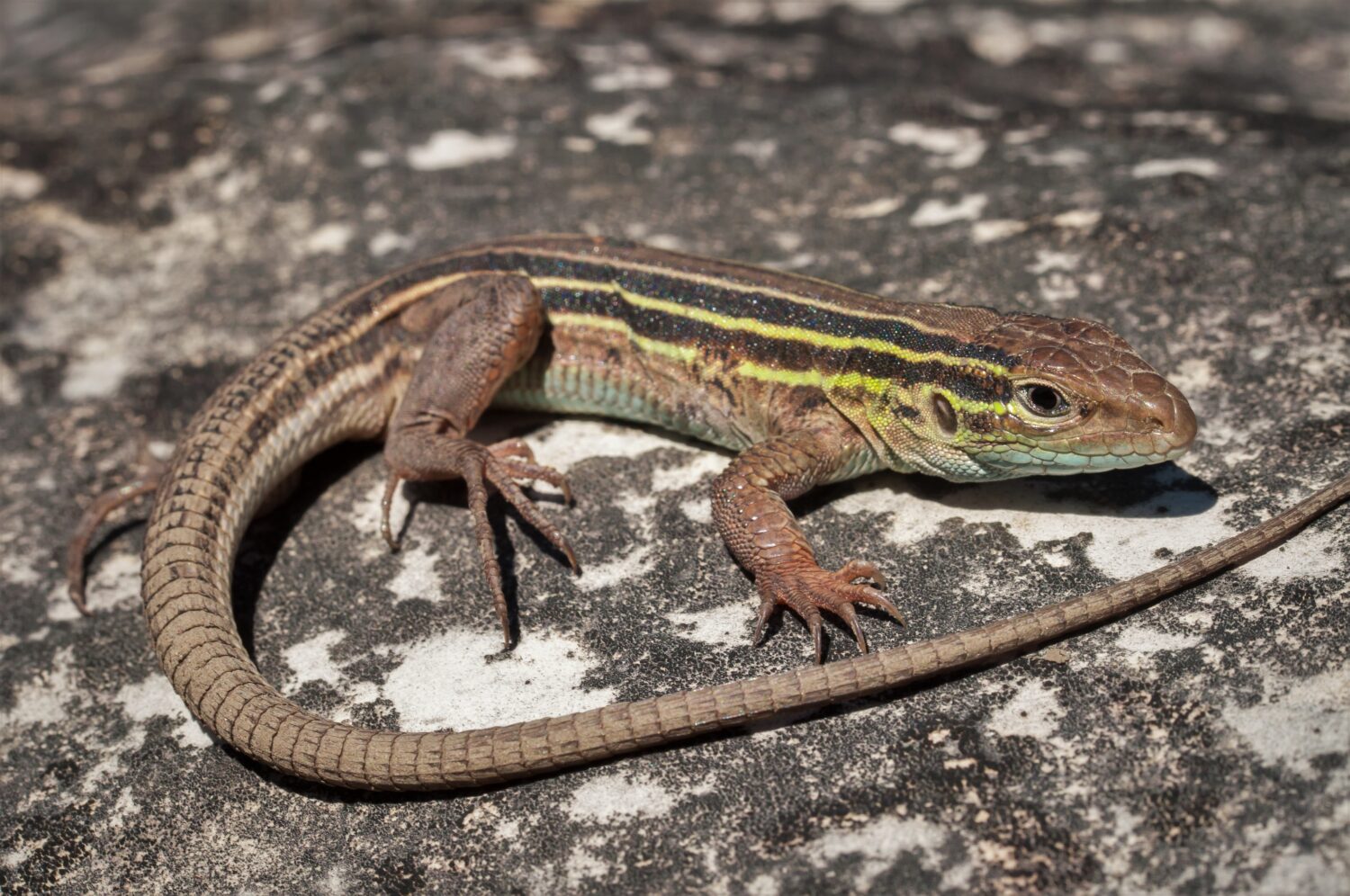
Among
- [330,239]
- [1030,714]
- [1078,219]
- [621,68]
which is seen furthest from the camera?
[621,68]

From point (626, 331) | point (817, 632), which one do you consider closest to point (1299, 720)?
point (817, 632)

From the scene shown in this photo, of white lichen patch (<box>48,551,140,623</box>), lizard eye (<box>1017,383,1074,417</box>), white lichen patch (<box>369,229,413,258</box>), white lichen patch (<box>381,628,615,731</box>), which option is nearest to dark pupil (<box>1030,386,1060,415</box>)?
lizard eye (<box>1017,383,1074,417</box>)

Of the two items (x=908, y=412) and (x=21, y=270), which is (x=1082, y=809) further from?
(x=21, y=270)

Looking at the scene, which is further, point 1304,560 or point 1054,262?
point 1054,262

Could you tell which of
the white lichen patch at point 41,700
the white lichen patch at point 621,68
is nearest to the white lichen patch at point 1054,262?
the white lichen patch at point 621,68

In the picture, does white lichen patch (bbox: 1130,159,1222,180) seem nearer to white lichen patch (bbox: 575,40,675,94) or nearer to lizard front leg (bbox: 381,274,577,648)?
white lichen patch (bbox: 575,40,675,94)

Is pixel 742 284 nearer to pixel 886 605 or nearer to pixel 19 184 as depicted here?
pixel 886 605
